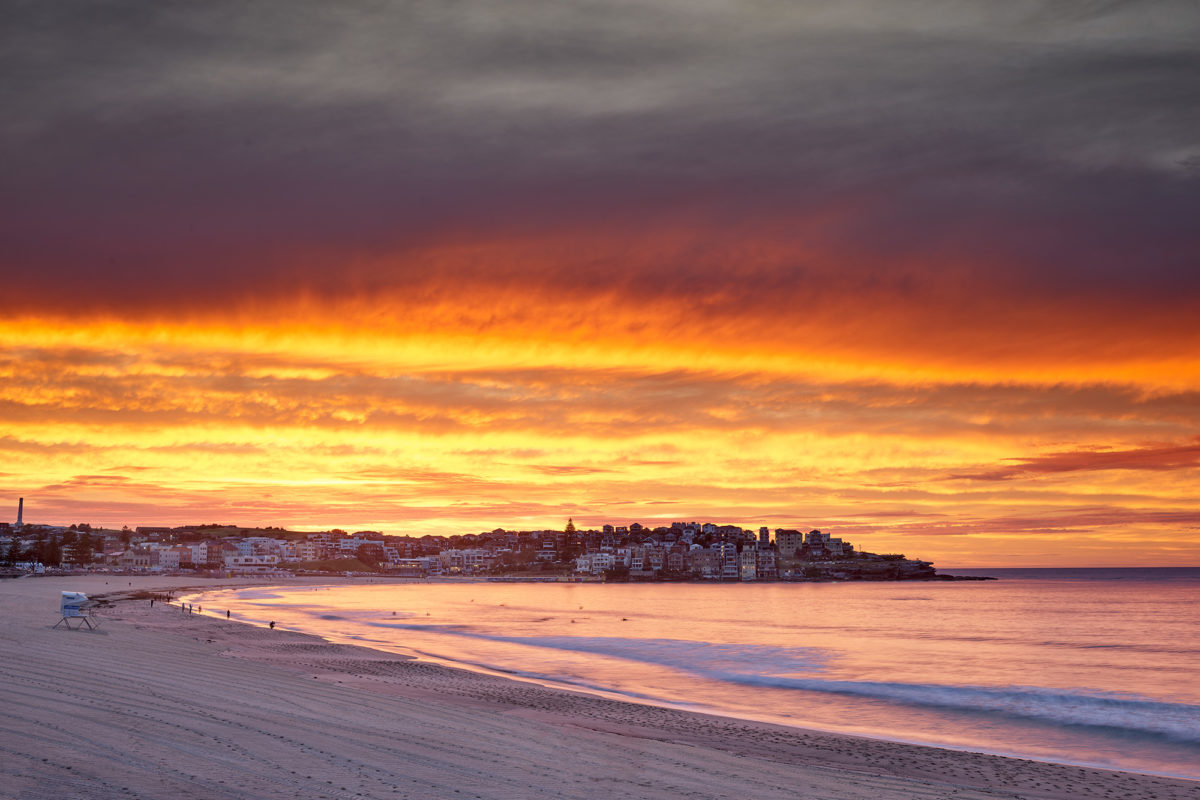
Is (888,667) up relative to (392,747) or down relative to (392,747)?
down

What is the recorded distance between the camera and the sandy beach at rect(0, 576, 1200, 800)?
1073 centimetres

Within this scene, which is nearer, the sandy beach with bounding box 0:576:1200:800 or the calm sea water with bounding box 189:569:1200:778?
the sandy beach with bounding box 0:576:1200:800

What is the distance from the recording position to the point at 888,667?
41.4m

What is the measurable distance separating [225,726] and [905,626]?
70538 millimetres

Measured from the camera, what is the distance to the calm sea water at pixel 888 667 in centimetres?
2486

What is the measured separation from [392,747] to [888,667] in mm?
34037

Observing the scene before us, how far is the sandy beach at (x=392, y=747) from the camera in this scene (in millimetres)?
10727

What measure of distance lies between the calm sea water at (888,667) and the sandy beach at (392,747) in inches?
215

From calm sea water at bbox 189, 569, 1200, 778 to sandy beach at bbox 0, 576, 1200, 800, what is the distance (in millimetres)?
5456

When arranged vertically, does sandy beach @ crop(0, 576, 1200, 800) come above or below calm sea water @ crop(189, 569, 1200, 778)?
above

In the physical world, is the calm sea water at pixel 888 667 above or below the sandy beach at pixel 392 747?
Answer: below

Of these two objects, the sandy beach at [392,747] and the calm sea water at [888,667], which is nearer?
the sandy beach at [392,747]

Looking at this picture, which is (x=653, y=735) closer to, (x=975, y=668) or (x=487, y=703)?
(x=487, y=703)

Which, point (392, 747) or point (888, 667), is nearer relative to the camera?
point (392, 747)
